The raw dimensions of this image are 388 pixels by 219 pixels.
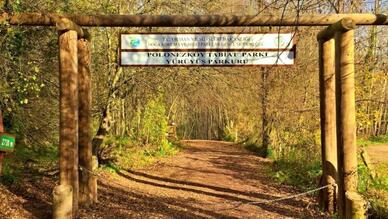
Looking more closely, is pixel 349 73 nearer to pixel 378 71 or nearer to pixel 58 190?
pixel 58 190

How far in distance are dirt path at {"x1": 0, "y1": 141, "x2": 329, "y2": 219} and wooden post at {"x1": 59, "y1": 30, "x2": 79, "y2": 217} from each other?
84cm

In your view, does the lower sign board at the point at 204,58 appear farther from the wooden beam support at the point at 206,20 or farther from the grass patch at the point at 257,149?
the grass patch at the point at 257,149

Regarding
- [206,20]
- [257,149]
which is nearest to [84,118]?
[206,20]

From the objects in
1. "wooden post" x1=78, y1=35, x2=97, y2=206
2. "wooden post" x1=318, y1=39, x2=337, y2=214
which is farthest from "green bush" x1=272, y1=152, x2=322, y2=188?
"wooden post" x1=78, y1=35, x2=97, y2=206

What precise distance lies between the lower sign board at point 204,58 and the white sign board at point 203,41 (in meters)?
0.09

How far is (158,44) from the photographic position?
7094 millimetres

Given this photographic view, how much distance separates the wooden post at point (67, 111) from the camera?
6.54 metres

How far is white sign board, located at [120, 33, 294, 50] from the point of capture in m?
7.00

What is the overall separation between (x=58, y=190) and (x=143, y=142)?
12.7 metres

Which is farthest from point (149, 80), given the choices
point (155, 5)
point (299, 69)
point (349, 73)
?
point (349, 73)

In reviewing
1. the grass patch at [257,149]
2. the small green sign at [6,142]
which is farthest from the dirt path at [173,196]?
the grass patch at [257,149]

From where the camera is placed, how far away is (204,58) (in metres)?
7.05

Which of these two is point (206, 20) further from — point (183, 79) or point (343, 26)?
point (183, 79)

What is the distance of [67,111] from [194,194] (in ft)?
13.5
